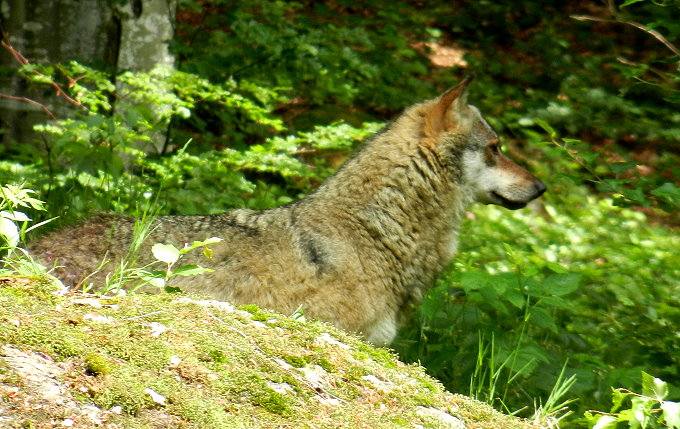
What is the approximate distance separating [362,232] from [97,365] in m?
3.07

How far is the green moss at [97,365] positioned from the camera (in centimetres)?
228

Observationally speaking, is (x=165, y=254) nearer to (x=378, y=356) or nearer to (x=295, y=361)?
(x=295, y=361)

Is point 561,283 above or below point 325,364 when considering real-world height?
below

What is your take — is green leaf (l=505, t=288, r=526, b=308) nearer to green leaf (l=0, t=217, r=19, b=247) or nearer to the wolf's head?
the wolf's head

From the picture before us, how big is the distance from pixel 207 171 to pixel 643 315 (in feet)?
12.3

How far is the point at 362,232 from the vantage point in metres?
5.24

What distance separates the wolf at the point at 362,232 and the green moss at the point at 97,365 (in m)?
2.17

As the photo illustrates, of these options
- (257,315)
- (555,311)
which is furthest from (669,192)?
(257,315)

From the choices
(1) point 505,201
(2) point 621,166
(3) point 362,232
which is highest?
(2) point 621,166

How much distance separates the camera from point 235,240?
4918 mm

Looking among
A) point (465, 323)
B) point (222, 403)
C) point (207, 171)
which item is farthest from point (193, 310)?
point (207, 171)

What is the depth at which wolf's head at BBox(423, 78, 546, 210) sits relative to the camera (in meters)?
5.56

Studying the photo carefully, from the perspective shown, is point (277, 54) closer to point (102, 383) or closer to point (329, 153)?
point (329, 153)

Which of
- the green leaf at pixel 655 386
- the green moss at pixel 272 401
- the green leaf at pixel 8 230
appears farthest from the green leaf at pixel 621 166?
the green leaf at pixel 8 230
